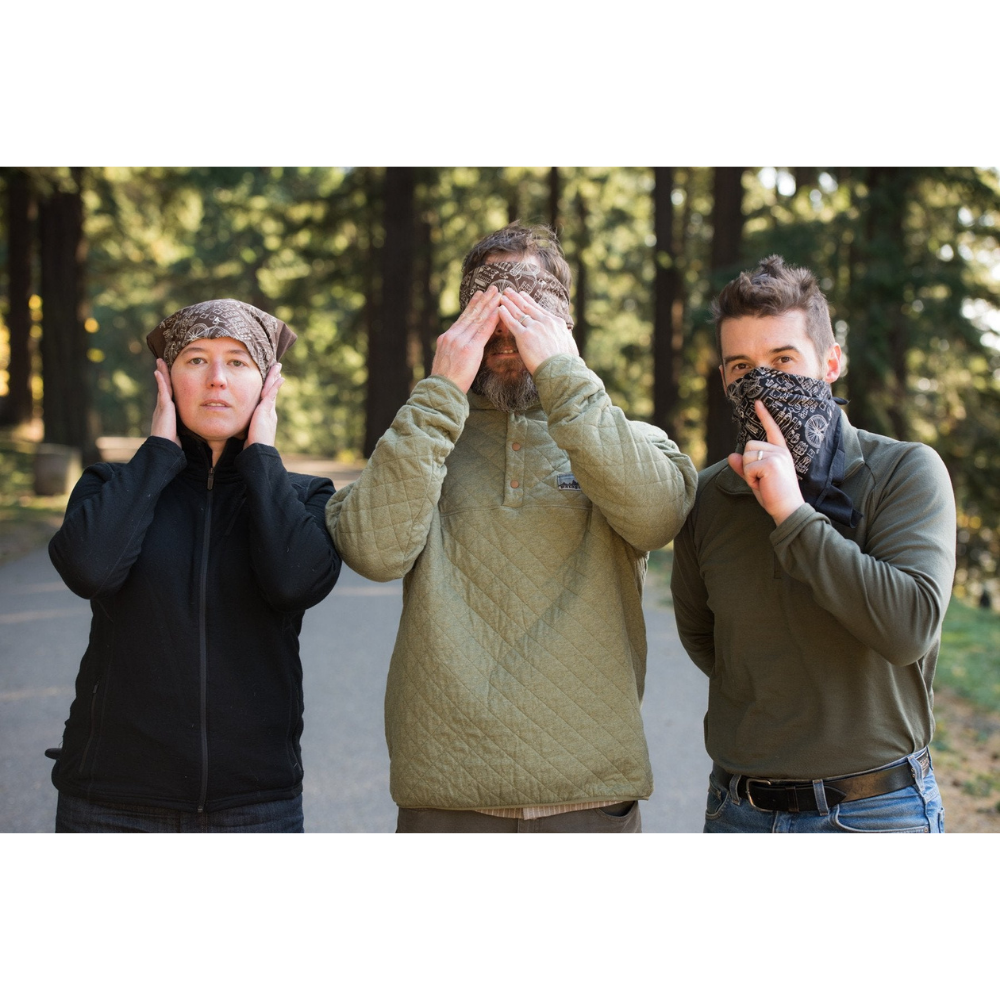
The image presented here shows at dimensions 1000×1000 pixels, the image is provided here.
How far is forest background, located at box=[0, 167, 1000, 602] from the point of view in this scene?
11.6 meters

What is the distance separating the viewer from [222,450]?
3180mm

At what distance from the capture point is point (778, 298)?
2.91 meters

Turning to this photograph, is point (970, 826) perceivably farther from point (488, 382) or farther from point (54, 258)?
point (54, 258)

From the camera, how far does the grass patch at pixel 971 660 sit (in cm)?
839

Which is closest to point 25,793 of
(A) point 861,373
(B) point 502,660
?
(B) point 502,660

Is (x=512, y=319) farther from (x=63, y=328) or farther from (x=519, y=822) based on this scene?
(x=63, y=328)

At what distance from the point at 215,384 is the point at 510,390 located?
0.89 meters

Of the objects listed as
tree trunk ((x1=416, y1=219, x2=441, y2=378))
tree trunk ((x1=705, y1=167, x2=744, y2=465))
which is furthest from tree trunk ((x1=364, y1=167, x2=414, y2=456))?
tree trunk ((x1=416, y1=219, x2=441, y2=378))

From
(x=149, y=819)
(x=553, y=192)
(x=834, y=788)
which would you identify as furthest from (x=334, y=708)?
(x=553, y=192)

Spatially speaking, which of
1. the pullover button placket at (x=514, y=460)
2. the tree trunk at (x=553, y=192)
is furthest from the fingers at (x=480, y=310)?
the tree trunk at (x=553, y=192)

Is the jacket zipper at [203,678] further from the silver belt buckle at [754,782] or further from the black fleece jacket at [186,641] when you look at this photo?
the silver belt buckle at [754,782]

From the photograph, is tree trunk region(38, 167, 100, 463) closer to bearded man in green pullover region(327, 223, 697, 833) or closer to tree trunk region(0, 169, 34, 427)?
tree trunk region(0, 169, 34, 427)

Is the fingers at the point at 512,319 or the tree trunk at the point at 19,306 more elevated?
the tree trunk at the point at 19,306

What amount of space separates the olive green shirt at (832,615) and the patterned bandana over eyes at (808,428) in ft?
0.17
